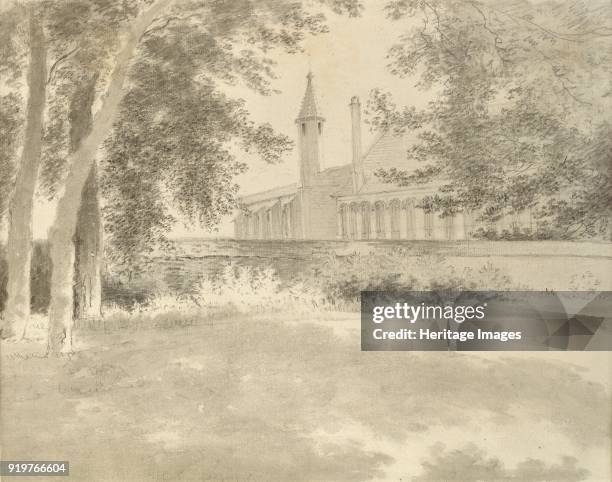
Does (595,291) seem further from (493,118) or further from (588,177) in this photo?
(493,118)

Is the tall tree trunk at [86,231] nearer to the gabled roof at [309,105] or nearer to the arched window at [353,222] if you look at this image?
the gabled roof at [309,105]

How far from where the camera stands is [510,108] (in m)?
3.62

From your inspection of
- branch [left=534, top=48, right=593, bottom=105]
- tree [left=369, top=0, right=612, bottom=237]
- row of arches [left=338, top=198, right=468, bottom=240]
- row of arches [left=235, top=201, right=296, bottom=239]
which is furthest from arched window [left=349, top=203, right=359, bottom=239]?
branch [left=534, top=48, right=593, bottom=105]

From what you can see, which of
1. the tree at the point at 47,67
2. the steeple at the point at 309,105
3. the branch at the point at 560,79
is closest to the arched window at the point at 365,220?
the steeple at the point at 309,105

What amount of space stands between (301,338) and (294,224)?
751 mm

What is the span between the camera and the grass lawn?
3.55 m

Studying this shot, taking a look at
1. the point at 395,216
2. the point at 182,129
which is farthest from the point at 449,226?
the point at 182,129

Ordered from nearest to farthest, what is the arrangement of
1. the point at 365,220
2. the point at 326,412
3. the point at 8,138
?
the point at 326,412 → the point at 365,220 → the point at 8,138

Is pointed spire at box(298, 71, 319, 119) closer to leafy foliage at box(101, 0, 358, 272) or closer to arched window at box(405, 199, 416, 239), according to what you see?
leafy foliage at box(101, 0, 358, 272)

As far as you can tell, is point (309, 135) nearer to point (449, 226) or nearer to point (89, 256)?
point (449, 226)

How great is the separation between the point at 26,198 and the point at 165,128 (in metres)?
1.06

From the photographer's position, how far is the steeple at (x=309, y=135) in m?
3.64

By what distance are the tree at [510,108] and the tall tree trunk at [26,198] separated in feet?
7.46

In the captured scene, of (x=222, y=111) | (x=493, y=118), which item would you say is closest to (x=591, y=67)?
(x=493, y=118)
